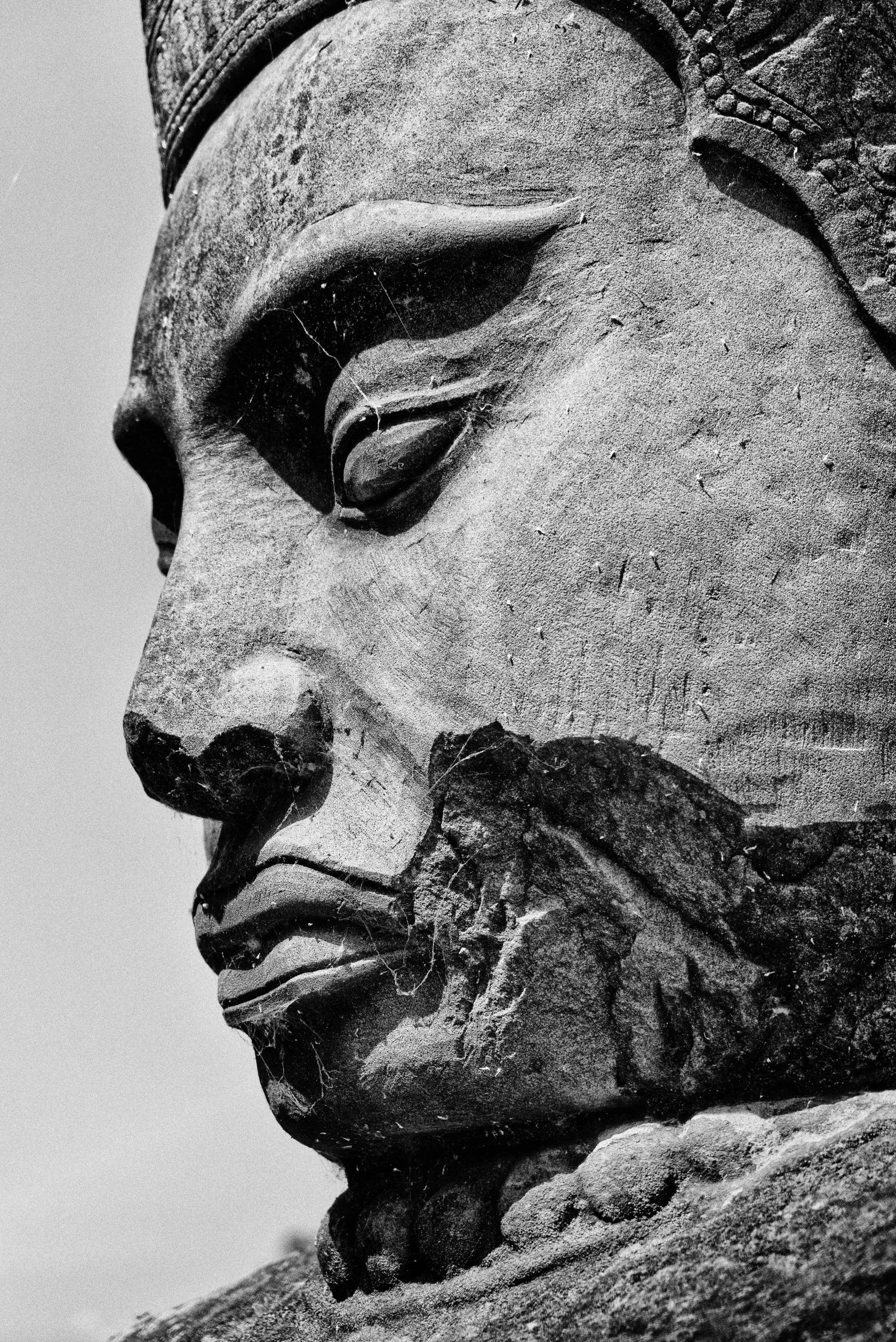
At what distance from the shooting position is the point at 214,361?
3.40 meters

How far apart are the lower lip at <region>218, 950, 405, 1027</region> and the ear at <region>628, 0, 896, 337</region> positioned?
4.12 ft

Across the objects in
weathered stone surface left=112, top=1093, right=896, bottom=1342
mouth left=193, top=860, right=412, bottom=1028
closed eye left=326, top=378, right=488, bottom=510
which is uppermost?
closed eye left=326, top=378, right=488, bottom=510

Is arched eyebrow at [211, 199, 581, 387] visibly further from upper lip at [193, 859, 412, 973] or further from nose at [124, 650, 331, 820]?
upper lip at [193, 859, 412, 973]

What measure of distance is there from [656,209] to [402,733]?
922mm

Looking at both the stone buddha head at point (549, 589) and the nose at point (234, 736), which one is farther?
the nose at point (234, 736)

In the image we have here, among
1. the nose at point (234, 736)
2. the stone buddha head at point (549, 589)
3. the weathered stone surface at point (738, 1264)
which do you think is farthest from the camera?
the nose at point (234, 736)

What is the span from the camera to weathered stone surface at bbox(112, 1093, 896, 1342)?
247 cm

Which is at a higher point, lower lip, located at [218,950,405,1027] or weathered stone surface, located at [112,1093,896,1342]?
lower lip, located at [218,950,405,1027]

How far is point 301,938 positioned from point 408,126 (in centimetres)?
134

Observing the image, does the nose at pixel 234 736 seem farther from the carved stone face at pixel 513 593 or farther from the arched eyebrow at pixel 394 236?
the arched eyebrow at pixel 394 236

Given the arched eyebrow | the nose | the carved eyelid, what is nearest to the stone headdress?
the arched eyebrow

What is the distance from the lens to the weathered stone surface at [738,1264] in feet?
8.10

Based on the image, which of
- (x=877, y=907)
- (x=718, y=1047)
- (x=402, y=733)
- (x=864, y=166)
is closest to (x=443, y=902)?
(x=402, y=733)

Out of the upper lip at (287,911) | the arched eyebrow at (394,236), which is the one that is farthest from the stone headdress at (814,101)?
the upper lip at (287,911)
